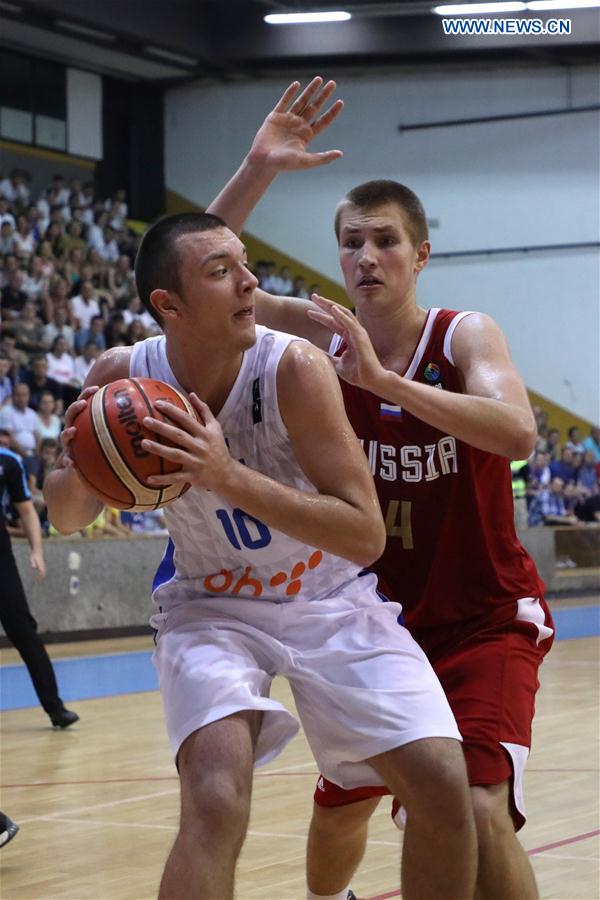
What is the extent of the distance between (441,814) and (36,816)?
11.0ft

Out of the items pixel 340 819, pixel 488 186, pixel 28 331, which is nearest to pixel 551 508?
pixel 488 186

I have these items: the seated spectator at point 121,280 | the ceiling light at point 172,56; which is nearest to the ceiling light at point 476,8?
the ceiling light at point 172,56

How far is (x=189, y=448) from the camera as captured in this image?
2.99 metres

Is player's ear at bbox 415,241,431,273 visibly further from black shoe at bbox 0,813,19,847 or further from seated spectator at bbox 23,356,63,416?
seated spectator at bbox 23,356,63,416

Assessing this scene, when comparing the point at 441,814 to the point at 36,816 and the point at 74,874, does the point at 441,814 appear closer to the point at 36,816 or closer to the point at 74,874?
the point at 74,874

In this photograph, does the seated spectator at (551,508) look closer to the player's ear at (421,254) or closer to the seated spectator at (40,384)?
the seated spectator at (40,384)

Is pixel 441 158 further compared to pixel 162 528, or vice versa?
pixel 441 158

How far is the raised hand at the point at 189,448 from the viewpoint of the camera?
298cm

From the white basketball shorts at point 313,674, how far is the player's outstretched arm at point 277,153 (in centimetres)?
124

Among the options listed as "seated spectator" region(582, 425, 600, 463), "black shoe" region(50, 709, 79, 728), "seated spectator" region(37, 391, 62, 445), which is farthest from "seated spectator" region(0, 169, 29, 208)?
"black shoe" region(50, 709, 79, 728)

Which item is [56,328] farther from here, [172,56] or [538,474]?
[172,56]

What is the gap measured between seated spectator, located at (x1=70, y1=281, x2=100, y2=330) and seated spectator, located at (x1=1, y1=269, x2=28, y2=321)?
0.68 m

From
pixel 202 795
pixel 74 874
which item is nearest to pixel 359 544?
pixel 202 795

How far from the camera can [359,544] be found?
10.4 ft
